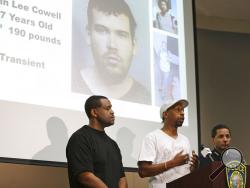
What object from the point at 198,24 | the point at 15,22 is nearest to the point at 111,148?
the point at 15,22

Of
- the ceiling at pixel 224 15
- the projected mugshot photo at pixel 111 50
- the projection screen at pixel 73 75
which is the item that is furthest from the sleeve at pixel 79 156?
the ceiling at pixel 224 15

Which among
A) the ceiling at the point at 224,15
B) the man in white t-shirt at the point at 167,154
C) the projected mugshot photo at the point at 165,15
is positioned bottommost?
the man in white t-shirt at the point at 167,154

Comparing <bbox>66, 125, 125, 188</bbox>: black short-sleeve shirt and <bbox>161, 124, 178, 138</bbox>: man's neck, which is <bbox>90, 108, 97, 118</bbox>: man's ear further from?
<bbox>161, 124, 178, 138</bbox>: man's neck

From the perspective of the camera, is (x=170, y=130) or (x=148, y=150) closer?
(x=148, y=150)

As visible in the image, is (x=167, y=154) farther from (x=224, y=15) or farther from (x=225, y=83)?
(x=224, y=15)

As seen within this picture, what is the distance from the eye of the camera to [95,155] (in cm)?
277

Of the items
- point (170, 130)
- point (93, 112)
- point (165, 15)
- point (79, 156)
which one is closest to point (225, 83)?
point (165, 15)

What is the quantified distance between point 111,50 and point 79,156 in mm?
1214

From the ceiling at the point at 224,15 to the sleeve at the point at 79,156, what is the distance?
3117 millimetres

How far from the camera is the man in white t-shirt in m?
2.91

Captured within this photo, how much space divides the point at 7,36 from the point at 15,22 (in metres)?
0.13

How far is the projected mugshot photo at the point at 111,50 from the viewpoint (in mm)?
3539

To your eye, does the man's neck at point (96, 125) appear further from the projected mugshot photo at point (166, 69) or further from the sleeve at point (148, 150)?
the projected mugshot photo at point (166, 69)

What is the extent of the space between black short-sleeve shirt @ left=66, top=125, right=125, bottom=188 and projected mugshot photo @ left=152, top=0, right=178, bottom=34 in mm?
1487
